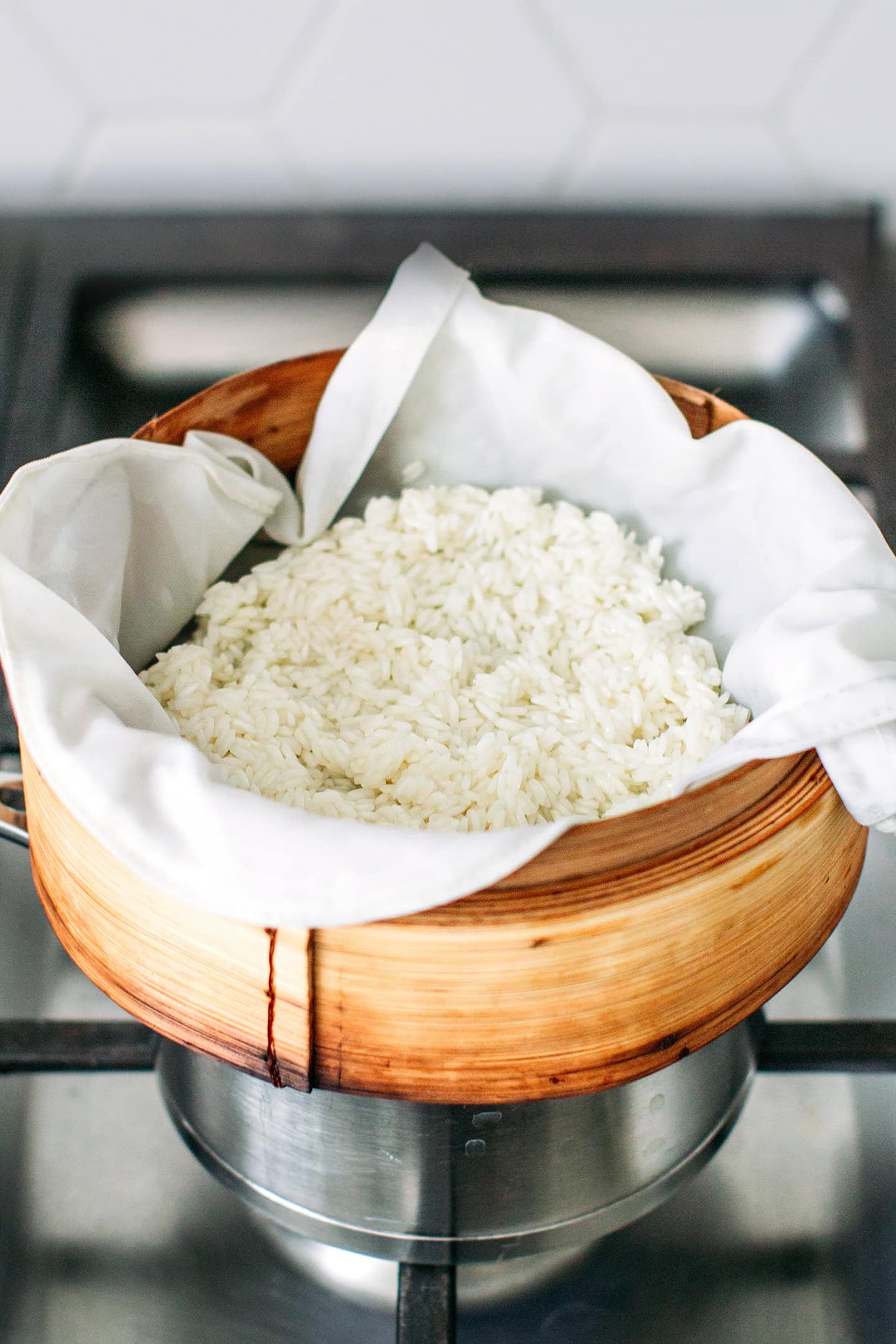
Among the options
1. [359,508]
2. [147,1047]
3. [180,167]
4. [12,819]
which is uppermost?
[180,167]

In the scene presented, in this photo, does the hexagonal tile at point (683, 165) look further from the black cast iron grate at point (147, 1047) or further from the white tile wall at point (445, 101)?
the black cast iron grate at point (147, 1047)

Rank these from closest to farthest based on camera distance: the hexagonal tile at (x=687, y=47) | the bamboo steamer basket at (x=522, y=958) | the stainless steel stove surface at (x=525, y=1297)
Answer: the bamboo steamer basket at (x=522, y=958) → the stainless steel stove surface at (x=525, y=1297) → the hexagonal tile at (x=687, y=47)

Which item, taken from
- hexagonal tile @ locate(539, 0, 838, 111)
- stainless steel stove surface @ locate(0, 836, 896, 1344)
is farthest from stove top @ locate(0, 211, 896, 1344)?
hexagonal tile @ locate(539, 0, 838, 111)

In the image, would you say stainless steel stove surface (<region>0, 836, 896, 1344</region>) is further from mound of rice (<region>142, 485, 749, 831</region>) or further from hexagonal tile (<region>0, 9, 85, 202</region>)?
hexagonal tile (<region>0, 9, 85, 202</region>)

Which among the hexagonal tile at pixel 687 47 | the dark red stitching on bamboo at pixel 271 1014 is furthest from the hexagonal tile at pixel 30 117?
the dark red stitching on bamboo at pixel 271 1014

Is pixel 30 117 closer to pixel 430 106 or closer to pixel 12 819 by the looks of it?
pixel 430 106

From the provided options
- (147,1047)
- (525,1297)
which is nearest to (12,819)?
(147,1047)
